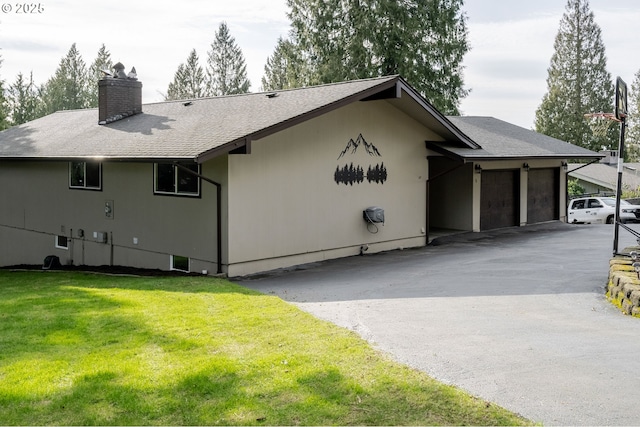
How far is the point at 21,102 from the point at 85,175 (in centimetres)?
4376

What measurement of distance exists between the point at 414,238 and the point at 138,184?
7505 millimetres

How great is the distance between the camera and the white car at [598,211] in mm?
25094

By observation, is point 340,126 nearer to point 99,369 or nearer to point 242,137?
point 242,137

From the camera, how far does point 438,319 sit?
8.56 m

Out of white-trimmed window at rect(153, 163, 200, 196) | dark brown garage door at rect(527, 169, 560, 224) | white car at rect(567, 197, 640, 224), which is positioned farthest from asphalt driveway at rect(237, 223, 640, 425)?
white car at rect(567, 197, 640, 224)

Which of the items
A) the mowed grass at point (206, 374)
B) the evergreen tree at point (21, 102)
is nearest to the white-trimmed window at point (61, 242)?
the mowed grass at point (206, 374)

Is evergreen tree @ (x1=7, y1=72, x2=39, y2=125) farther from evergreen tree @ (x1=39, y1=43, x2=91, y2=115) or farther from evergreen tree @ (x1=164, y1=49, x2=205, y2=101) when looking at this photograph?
evergreen tree @ (x1=164, y1=49, x2=205, y2=101)

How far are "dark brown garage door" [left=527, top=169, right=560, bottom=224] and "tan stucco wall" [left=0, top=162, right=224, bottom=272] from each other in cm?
1367

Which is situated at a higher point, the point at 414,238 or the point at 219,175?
the point at 219,175

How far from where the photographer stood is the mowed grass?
5.10 m

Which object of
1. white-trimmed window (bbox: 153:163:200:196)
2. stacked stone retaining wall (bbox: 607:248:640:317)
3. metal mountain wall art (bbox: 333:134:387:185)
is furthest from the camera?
metal mountain wall art (bbox: 333:134:387:185)

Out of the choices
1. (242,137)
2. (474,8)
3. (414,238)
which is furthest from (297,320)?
(474,8)

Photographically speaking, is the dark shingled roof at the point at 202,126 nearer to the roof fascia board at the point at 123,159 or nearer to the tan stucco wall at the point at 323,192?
the roof fascia board at the point at 123,159

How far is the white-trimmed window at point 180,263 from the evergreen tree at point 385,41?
23.2 meters
